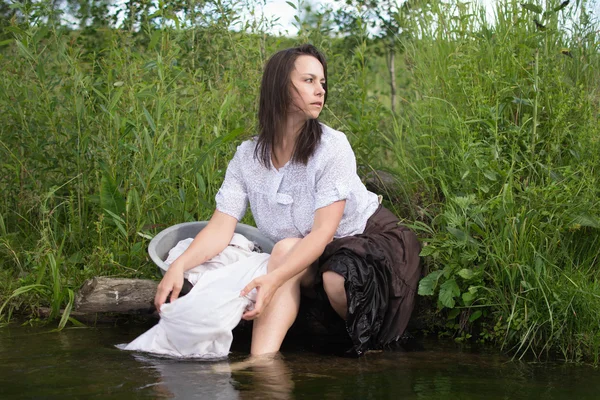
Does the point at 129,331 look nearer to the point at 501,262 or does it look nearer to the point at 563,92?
the point at 501,262

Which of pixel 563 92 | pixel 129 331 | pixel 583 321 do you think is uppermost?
pixel 563 92

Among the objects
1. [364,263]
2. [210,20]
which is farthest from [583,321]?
[210,20]

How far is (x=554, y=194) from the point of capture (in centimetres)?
346

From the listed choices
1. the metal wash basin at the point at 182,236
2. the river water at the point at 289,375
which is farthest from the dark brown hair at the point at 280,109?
the river water at the point at 289,375

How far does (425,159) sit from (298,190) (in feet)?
3.04

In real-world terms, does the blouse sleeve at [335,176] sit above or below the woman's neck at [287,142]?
below

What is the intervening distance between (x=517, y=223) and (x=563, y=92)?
2.86 ft

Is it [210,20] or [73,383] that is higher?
[210,20]

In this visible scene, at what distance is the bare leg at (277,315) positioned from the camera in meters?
3.30

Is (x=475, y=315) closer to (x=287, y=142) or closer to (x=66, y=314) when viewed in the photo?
(x=287, y=142)

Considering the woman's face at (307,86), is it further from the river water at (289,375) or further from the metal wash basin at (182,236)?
the river water at (289,375)

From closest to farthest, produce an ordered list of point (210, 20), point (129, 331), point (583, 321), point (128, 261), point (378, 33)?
point (583, 321), point (129, 331), point (128, 261), point (210, 20), point (378, 33)

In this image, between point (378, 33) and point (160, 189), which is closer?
point (160, 189)

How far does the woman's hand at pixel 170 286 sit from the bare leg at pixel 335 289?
2.10 feet
